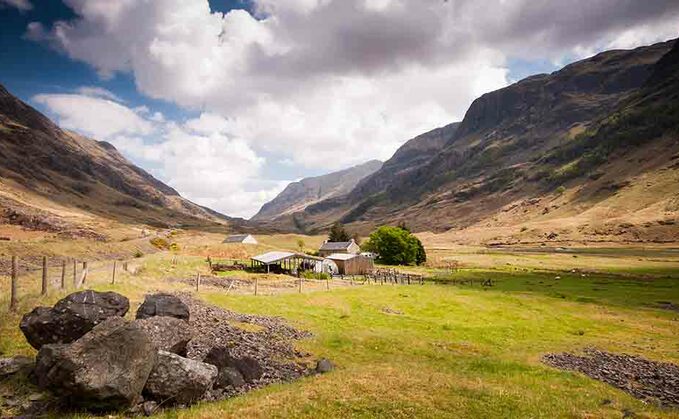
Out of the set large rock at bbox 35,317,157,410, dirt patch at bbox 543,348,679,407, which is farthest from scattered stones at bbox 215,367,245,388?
dirt patch at bbox 543,348,679,407

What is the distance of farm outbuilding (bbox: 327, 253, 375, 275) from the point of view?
9894 centimetres

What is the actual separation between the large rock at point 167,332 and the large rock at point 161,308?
14.4ft

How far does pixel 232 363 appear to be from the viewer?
750 inches

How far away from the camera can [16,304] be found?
2341cm

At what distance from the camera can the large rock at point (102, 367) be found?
42.1ft

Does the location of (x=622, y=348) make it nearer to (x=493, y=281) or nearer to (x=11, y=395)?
(x=11, y=395)

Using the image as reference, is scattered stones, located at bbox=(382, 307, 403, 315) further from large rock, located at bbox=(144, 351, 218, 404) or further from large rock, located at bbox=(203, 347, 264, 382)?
large rock, located at bbox=(144, 351, 218, 404)

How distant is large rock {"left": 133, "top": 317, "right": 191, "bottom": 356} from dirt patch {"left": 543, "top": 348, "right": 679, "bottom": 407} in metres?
23.5

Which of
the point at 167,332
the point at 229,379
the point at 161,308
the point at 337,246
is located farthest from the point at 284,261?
the point at 229,379

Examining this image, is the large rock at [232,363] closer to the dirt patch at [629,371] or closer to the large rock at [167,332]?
the large rock at [167,332]

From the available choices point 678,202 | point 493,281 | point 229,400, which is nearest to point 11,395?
point 229,400

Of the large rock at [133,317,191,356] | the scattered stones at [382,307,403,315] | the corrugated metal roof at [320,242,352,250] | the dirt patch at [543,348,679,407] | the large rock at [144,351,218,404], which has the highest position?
the corrugated metal roof at [320,242,352,250]

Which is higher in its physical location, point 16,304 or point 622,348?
point 16,304

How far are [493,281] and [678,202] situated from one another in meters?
163
